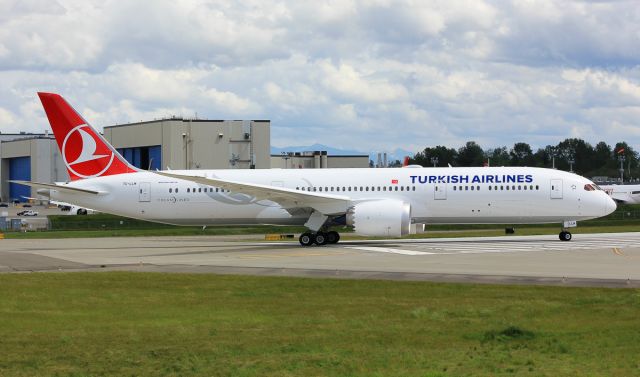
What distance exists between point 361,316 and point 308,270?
32.7 ft

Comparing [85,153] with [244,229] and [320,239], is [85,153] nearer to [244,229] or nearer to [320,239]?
[320,239]

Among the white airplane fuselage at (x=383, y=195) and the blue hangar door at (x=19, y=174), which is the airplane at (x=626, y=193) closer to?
the white airplane fuselage at (x=383, y=195)

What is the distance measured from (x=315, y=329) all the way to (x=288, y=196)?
79.1ft

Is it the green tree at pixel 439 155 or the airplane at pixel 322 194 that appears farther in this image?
the green tree at pixel 439 155

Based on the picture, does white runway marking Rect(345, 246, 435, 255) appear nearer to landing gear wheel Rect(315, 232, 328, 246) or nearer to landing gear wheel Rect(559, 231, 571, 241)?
landing gear wheel Rect(315, 232, 328, 246)

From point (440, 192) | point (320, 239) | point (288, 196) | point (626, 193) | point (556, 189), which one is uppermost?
point (626, 193)

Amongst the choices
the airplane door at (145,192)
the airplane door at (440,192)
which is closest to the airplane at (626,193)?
the airplane door at (440,192)

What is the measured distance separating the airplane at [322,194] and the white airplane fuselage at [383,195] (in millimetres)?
48

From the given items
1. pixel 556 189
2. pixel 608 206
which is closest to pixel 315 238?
pixel 556 189

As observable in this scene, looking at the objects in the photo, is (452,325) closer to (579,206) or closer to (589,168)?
(579,206)

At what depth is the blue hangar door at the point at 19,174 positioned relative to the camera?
5748 inches

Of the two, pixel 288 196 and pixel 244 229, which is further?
pixel 244 229

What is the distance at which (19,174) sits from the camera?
15112 cm

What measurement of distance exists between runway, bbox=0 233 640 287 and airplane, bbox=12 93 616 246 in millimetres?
1328
